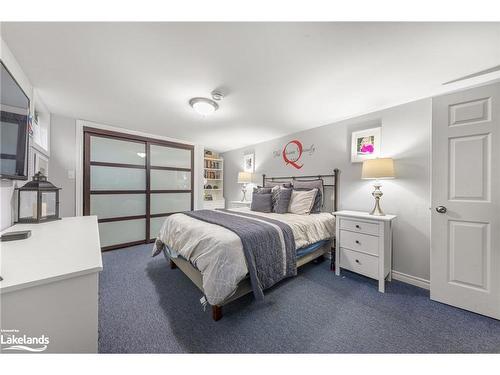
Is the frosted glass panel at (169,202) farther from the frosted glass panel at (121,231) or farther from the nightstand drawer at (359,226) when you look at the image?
the nightstand drawer at (359,226)

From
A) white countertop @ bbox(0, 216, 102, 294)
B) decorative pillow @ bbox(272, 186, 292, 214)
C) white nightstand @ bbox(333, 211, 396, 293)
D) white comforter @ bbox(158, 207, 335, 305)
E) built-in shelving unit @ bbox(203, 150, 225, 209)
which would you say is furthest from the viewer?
built-in shelving unit @ bbox(203, 150, 225, 209)

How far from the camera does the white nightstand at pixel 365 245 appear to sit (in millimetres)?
1930

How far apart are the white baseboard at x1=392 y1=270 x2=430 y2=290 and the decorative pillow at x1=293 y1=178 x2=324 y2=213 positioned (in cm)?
115

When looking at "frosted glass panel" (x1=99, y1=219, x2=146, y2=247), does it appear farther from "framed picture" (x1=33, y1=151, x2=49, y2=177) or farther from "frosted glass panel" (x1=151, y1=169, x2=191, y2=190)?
"framed picture" (x1=33, y1=151, x2=49, y2=177)

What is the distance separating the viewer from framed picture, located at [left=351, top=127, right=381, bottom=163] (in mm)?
2414

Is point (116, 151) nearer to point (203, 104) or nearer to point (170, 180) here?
point (170, 180)

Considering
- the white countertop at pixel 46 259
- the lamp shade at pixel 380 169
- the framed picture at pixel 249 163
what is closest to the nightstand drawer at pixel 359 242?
the lamp shade at pixel 380 169

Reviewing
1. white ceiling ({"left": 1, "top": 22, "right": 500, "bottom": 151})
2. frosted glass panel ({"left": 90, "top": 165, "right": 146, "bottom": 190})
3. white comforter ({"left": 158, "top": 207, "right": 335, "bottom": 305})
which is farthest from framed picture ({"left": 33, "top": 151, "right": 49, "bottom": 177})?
white comforter ({"left": 158, "top": 207, "right": 335, "bottom": 305})

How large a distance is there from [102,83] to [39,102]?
112cm

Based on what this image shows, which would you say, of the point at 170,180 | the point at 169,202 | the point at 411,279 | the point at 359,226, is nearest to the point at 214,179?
the point at 170,180

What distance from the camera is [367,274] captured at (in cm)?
203
